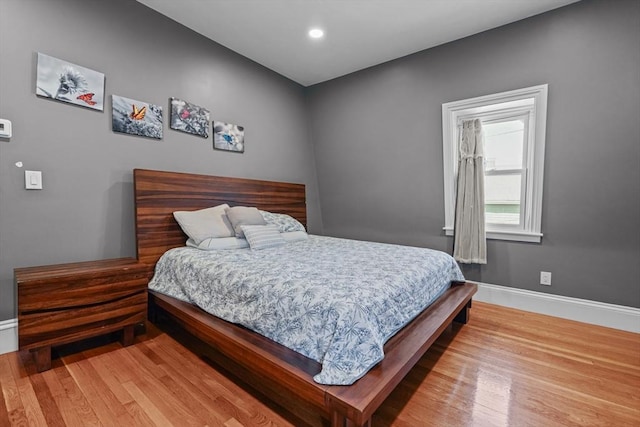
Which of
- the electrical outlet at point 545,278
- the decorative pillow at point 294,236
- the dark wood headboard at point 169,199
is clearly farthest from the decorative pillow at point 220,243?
the electrical outlet at point 545,278

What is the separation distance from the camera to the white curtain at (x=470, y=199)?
10.0ft

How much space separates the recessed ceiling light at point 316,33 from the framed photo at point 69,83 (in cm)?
196

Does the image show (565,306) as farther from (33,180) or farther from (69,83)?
(69,83)

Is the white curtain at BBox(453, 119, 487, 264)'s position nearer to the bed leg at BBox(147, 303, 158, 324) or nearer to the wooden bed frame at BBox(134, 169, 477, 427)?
the wooden bed frame at BBox(134, 169, 477, 427)

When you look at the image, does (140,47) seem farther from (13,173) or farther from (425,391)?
(425,391)

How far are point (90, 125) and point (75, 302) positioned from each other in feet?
4.64

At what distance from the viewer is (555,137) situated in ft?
8.87

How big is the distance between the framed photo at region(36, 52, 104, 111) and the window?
3.35 metres

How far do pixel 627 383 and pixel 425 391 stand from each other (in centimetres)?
124

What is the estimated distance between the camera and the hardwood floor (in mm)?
1450

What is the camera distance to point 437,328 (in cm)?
179

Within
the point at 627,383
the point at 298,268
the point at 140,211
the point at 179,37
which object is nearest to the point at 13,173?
the point at 140,211

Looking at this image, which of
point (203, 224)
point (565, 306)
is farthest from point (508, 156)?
point (203, 224)

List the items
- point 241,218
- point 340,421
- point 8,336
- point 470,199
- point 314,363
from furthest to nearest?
point 470,199 → point 241,218 → point 8,336 → point 314,363 → point 340,421
